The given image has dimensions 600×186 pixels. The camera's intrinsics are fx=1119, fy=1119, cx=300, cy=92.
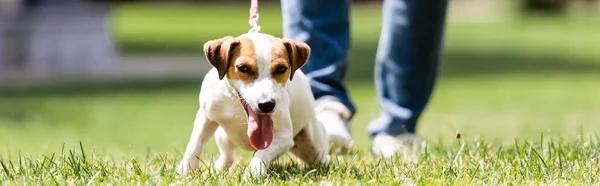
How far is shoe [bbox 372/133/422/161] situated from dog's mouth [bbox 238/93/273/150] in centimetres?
102

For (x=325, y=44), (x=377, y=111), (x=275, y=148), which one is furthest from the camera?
(x=377, y=111)

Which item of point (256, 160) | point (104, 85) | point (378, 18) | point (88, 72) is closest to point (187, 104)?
point (104, 85)

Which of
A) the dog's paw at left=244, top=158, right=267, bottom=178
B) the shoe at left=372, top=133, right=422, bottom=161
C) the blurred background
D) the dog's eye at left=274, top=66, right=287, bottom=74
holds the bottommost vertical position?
the blurred background

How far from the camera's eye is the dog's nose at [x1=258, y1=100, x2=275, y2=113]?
285cm

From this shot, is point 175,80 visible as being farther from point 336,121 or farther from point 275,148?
point 275,148

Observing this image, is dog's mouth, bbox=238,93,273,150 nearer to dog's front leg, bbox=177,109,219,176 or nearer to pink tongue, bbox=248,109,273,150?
pink tongue, bbox=248,109,273,150

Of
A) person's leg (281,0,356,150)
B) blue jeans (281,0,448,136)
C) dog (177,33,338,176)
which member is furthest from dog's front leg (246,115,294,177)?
blue jeans (281,0,448,136)

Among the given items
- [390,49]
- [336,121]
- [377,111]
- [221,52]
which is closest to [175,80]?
[377,111]

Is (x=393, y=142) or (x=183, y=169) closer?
(x=183, y=169)

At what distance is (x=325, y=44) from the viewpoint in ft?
13.2

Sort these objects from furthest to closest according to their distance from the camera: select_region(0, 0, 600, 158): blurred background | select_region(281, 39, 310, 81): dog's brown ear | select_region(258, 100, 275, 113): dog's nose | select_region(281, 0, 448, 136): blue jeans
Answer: select_region(0, 0, 600, 158): blurred background < select_region(281, 0, 448, 136): blue jeans < select_region(281, 39, 310, 81): dog's brown ear < select_region(258, 100, 275, 113): dog's nose

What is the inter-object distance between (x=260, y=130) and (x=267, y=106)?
0.14 m

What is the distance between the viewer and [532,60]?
498 inches

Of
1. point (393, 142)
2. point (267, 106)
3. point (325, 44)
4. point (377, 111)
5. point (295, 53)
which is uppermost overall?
point (295, 53)
